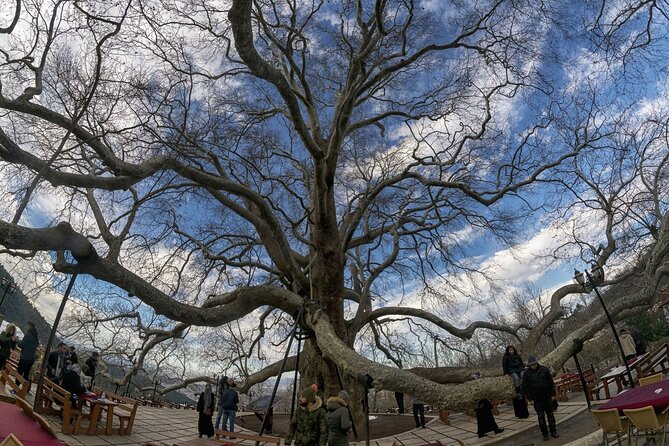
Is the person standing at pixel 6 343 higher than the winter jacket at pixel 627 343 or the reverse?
higher

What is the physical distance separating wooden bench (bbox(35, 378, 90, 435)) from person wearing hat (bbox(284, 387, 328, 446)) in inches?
182

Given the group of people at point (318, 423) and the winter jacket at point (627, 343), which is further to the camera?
the winter jacket at point (627, 343)

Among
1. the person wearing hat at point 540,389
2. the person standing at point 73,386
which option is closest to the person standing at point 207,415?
the person standing at point 73,386

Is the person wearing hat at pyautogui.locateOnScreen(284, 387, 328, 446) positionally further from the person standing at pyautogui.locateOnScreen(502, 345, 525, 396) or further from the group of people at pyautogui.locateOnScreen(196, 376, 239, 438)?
the group of people at pyautogui.locateOnScreen(196, 376, 239, 438)

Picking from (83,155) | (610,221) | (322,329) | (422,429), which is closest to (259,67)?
(83,155)

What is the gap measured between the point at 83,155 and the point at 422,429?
437 inches

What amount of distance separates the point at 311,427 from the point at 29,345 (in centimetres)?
769

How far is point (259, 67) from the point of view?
21.4 ft

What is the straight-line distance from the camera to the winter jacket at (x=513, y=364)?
8.16m

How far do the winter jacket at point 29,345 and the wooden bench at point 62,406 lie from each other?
1672mm

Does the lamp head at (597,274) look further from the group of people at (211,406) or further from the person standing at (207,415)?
the person standing at (207,415)

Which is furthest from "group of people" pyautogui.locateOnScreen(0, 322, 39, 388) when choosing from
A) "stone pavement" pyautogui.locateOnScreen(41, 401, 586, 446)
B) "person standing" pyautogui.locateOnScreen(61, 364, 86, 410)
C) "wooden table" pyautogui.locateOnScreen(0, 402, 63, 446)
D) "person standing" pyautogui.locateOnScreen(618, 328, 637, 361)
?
"person standing" pyautogui.locateOnScreen(618, 328, 637, 361)

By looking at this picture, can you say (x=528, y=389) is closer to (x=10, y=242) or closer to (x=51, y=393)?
(x=10, y=242)

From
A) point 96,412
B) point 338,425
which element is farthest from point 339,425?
point 96,412
